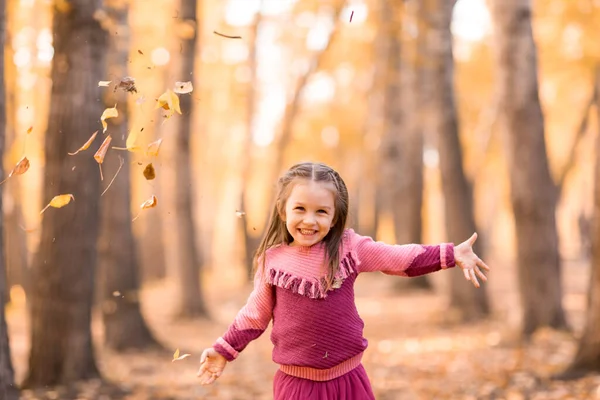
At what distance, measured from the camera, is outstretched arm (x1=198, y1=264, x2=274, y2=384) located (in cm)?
355

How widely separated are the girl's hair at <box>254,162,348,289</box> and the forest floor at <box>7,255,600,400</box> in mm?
3304

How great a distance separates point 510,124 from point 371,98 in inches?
548

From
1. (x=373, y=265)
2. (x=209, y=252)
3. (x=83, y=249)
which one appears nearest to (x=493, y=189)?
(x=209, y=252)

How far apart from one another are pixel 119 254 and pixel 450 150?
16.5ft

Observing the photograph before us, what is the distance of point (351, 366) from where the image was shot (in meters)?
3.51

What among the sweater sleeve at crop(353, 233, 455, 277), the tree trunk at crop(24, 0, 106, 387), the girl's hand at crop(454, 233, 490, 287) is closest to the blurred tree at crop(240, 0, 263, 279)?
the tree trunk at crop(24, 0, 106, 387)

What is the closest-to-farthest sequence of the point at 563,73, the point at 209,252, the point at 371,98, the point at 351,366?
1. the point at 351,366
2. the point at 563,73
3. the point at 371,98
4. the point at 209,252

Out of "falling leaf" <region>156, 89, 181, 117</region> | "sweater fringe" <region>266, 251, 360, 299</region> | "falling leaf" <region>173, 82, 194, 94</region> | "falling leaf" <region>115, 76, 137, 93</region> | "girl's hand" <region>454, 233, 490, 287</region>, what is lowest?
"sweater fringe" <region>266, 251, 360, 299</region>

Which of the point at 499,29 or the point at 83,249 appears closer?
the point at 83,249

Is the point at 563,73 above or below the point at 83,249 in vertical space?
above

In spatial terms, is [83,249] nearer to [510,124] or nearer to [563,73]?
[510,124]

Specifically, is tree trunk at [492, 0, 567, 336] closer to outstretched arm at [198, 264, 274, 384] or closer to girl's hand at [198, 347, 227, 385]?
outstretched arm at [198, 264, 274, 384]

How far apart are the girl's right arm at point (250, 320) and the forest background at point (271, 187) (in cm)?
64

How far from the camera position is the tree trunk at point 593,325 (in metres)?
6.38
